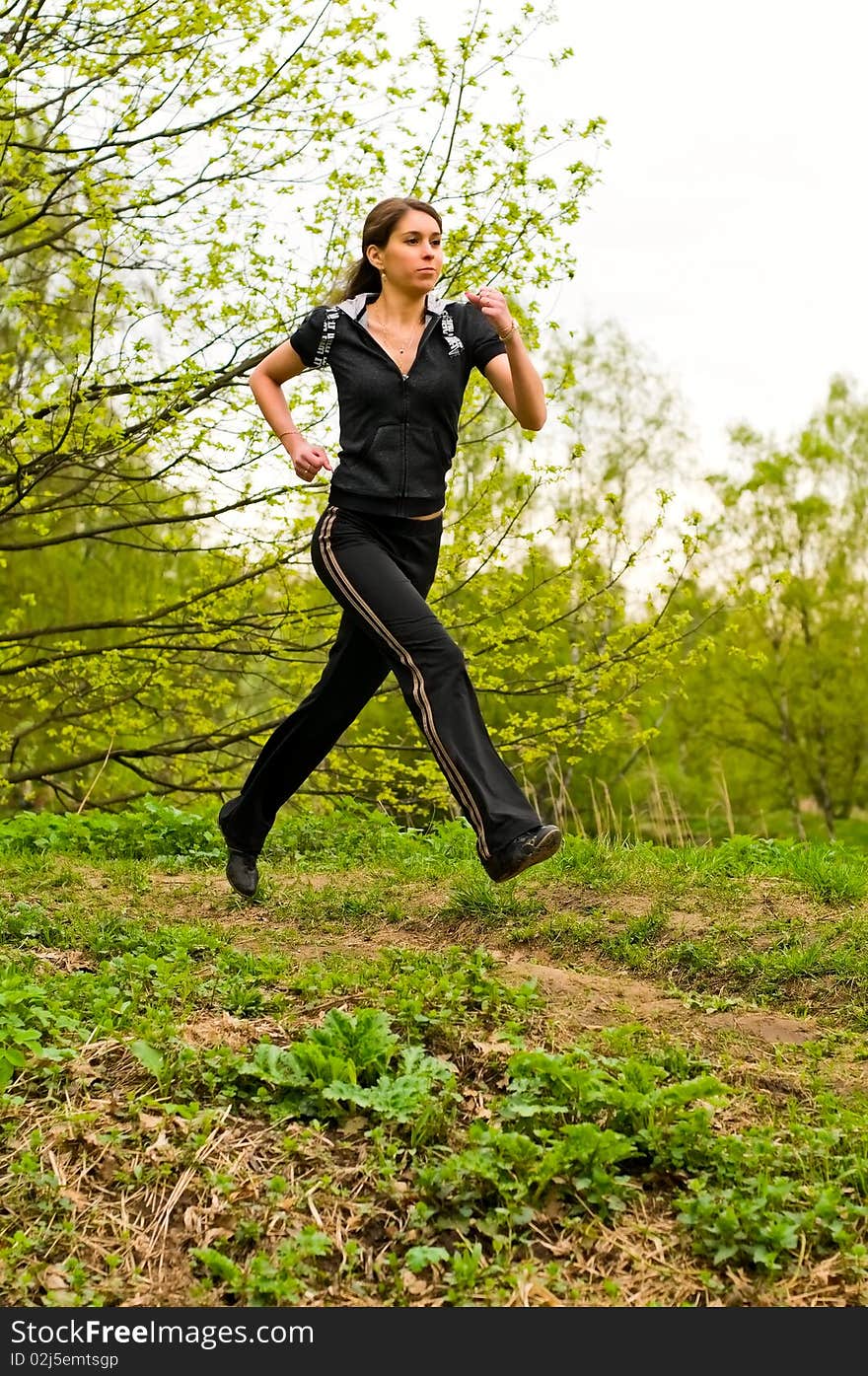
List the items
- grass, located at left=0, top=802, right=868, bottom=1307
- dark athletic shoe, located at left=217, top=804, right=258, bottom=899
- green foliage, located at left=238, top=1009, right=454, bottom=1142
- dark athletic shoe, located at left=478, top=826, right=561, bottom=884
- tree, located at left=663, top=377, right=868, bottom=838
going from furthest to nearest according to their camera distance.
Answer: tree, located at left=663, top=377, right=868, bottom=838
dark athletic shoe, located at left=217, top=804, right=258, bottom=899
dark athletic shoe, located at left=478, top=826, right=561, bottom=884
green foliage, located at left=238, top=1009, right=454, bottom=1142
grass, located at left=0, top=802, right=868, bottom=1307

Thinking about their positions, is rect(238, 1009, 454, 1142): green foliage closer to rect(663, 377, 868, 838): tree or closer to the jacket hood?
the jacket hood

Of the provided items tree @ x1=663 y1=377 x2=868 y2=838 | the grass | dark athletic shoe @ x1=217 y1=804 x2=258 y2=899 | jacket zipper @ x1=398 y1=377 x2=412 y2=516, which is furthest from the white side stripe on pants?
tree @ x1=663 y1=377 x2=868 y2=838

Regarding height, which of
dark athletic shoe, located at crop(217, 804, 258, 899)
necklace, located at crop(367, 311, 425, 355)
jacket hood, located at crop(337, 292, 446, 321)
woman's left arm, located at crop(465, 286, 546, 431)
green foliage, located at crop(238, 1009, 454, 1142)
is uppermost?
jacket hood, located at crop(337, 292, 446, 321)

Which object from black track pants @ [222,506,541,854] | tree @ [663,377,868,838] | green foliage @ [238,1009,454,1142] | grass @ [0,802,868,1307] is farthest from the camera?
tree @ [663,377,868,838]

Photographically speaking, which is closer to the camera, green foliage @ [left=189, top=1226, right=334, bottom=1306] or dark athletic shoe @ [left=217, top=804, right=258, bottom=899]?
green foliage @ [left=189, top=1226, right=334, bottom=1306]

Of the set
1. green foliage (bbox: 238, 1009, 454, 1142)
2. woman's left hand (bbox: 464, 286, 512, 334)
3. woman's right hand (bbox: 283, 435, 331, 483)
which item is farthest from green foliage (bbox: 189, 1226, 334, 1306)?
woman's left hand (bbox: 464, 286, 512, 334)

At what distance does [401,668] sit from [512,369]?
1117mm

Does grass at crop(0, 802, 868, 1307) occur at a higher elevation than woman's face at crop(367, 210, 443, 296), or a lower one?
lower

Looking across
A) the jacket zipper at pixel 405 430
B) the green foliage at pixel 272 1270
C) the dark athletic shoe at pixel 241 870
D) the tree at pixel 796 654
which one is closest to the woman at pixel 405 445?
the jacket zipper at pixel 405 430

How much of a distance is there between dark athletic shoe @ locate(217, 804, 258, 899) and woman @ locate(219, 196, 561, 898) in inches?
44.8

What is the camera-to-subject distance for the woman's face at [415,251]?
14.7 ft

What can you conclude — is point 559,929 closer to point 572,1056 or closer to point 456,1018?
point 456,1018

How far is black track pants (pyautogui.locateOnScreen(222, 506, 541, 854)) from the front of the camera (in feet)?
13.7

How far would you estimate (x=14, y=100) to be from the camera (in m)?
8.19
